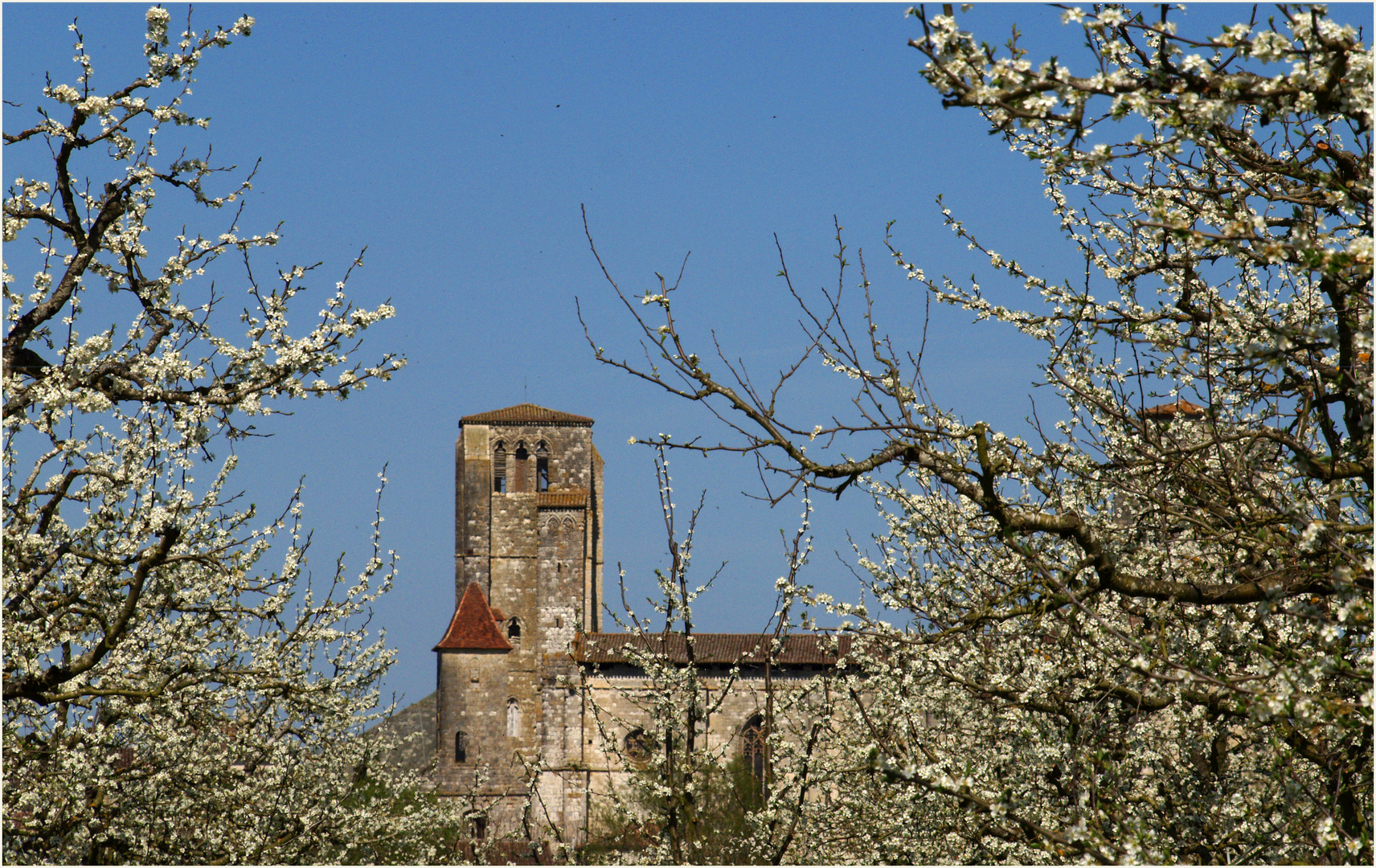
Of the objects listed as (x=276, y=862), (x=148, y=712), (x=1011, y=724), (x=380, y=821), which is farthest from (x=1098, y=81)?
(x=380, y=821)

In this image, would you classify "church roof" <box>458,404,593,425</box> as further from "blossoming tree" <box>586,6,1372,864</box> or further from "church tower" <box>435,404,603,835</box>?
"blossoming tree" <box>586,6,1372,864</box>

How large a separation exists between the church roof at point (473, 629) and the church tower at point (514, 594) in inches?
1.9

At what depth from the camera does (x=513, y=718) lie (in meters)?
52.0

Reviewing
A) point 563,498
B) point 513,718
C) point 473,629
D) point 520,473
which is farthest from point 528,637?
point 520,473

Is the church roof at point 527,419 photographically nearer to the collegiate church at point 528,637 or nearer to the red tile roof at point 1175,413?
the collegiate church at point 528,637

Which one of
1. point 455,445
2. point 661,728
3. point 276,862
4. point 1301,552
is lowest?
point 276,862

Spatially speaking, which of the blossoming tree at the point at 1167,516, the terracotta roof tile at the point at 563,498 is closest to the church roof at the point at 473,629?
the terracotta roof tile at the point at 563,498

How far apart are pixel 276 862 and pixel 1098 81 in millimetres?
12086

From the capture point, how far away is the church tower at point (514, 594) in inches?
1980

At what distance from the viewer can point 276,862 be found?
517 inches

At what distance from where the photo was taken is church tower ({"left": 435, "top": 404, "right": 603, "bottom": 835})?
50281 millimetres

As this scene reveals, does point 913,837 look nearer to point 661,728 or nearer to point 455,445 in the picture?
point 661,728

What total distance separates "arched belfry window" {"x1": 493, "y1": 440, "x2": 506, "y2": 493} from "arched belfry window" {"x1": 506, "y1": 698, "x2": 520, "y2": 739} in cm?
1007

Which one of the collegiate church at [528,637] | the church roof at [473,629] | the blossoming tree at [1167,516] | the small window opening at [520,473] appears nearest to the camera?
the blossoming tree at [1167,516]
